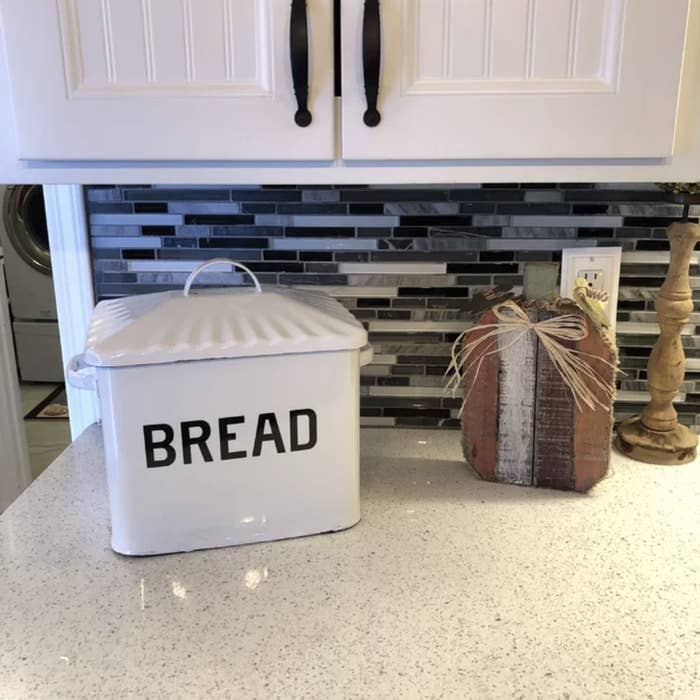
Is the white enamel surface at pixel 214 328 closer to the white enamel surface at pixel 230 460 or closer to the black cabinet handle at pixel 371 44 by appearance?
the white enamel surface at pixel 230 460

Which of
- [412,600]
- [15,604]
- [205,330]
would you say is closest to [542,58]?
[205,330]

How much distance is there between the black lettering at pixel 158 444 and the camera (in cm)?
82

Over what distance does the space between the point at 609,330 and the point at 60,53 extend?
2.49 feet

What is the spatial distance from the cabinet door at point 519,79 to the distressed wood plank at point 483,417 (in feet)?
0.88

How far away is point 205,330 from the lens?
841 mm

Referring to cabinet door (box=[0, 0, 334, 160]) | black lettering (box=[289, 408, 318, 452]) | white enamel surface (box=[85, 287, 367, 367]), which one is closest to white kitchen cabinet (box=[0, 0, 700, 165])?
cabinet door (box=[0, 0, 334, 160])

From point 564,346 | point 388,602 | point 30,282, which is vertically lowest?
point 30,282

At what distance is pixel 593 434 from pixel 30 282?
10.4 ft

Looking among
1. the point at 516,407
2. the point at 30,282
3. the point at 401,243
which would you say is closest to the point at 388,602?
the point at 516,407

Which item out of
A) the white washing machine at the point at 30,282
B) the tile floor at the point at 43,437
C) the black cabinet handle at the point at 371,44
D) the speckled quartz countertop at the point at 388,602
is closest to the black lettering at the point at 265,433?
the speckled quartz countertop at the point at 388,602

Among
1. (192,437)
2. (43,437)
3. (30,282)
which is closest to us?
(192,437)

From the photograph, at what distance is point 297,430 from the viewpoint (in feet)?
2.83

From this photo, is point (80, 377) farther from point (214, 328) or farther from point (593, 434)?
point (593, 434)

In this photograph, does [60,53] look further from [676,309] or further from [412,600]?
[676,309]
